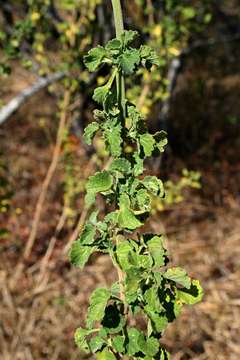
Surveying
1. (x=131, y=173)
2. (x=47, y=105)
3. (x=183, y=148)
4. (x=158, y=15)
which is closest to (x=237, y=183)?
(x=183, y=148)

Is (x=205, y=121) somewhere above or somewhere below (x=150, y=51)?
above

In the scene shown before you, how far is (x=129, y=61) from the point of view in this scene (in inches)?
43.6

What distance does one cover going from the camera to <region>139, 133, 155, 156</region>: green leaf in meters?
1.17

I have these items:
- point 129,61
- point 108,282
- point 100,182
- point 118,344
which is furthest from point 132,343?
point 108,282

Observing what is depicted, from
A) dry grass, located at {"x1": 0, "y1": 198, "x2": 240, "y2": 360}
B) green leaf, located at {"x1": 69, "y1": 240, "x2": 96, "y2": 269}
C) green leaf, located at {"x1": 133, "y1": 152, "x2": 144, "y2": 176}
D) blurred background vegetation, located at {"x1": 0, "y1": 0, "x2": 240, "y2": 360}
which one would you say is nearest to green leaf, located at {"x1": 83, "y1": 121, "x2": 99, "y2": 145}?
green leaf, located at {"x1": 133, "y1": 152, "x2": 144, "y2": 176}

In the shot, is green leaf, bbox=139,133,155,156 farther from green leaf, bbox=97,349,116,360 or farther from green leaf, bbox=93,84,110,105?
green leaf, bbox=97,349,116,360

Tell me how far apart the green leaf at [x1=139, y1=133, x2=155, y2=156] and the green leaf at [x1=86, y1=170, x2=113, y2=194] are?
0.10 metres

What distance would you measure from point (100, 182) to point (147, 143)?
5.1 inches

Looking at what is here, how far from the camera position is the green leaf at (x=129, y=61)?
43.5 inches

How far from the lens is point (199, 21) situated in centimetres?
399

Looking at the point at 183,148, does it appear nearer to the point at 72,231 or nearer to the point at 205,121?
the point at 205,121

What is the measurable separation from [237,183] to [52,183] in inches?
55.8

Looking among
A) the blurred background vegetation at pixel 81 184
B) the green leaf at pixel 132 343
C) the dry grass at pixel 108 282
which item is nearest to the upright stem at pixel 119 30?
the green leaf at pixel 132 343

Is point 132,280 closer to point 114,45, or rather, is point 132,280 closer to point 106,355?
point 106,355
